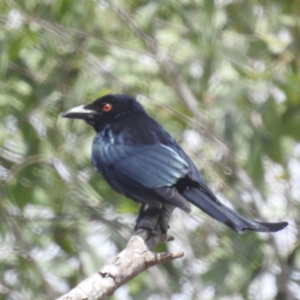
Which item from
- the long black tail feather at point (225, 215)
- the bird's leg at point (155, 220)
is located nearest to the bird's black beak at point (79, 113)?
the bird's leg at point (155, 220)

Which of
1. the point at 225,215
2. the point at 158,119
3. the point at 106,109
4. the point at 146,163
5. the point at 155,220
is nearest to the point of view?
the point at 225,215

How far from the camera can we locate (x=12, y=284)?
6852mm

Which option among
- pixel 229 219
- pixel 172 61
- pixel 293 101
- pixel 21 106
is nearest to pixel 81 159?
pixel 21 106

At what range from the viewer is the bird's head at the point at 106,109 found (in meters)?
5.88

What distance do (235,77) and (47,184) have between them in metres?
1.65

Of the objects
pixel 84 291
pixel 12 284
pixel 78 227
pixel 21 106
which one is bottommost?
pixel 12 284

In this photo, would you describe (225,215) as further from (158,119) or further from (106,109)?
(158,119)

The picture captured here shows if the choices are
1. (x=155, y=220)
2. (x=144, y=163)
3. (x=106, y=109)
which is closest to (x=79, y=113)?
(x=106, y=109)

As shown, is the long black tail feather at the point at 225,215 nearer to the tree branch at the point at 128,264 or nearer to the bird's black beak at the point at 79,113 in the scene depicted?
the tree branch at the point at 128,264

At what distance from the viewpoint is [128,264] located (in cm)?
375

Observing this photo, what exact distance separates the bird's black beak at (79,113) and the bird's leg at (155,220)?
969mm

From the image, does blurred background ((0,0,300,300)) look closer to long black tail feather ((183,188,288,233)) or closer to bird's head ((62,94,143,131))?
bird's head ((62,94,143,131))

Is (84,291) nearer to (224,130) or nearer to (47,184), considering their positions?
(224,130)

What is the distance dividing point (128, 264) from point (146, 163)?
142cm
